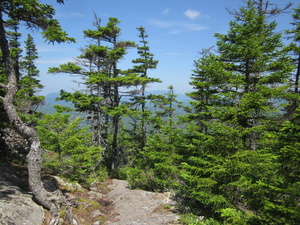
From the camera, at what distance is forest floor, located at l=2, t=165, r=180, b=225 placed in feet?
27.5

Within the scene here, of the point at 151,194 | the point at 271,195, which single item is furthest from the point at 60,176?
the point at 271,195

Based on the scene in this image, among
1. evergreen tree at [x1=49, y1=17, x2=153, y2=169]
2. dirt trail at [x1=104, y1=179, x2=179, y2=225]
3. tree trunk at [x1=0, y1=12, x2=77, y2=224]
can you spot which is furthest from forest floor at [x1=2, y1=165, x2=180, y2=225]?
evergreen tree at [x1=49, y1=17, x2=153, y2=169]

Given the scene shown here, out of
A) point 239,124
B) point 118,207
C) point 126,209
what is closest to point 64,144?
point 118,207

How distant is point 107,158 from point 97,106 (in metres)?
9.23

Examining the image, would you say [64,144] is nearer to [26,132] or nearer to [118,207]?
[26,132]

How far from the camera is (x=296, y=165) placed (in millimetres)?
4422

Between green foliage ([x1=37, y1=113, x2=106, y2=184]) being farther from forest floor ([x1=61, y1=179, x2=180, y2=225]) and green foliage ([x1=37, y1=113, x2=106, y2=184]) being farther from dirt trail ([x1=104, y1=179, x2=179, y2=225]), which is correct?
dirt trail ([x1=104, y1=179, x2=179, y2=225])

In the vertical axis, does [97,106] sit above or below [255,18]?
below

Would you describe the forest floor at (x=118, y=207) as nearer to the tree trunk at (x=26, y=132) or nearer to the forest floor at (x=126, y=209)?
the forest floor at (x=126, y=209)

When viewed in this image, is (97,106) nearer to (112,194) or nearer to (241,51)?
(112,194)

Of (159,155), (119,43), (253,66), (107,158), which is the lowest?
(107,158)

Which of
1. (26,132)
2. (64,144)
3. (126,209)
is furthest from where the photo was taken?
(64,144)

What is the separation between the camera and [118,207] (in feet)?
35.8

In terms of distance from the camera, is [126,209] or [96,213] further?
[126,209]
